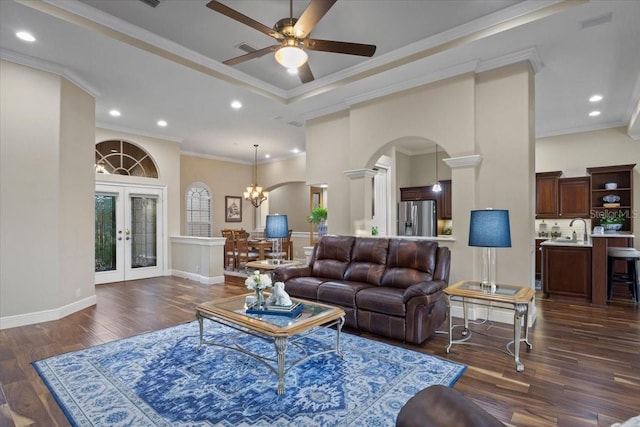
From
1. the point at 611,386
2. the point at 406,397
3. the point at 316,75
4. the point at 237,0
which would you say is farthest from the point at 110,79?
the point at 611,386

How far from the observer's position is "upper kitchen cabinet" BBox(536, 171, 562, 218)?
23.0 ft

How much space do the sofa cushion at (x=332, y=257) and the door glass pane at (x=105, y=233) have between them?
4779mm

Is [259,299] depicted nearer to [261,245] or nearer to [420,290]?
[420,290]

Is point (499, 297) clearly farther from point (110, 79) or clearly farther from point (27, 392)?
point (110, 79)

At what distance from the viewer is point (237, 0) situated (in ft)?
10.7

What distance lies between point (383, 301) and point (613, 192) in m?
6.28

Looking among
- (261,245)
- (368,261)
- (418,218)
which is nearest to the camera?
(368,261)

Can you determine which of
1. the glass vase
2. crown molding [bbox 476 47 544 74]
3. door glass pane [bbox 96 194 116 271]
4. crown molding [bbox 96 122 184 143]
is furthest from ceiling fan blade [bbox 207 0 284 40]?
door glass pane [bbox 96 194 116 271]

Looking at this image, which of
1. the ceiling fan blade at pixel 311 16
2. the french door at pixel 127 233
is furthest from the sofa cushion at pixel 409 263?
the french door at pixel 127 233

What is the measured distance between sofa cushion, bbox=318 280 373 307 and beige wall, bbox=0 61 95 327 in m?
3.55

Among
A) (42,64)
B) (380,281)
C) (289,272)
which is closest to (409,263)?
(380,281)

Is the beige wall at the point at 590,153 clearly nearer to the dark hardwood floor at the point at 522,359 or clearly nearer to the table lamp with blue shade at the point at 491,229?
the dark hardwood floor at the point at 522,359

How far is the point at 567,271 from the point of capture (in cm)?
535

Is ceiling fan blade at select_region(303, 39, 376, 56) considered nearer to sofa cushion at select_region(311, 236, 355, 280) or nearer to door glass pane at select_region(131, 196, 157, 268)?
sofa cushion at select_region(311, 236, 355, 280)
